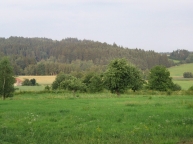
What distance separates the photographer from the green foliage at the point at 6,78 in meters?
40.9

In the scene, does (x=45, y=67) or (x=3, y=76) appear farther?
(x=45, y=67)

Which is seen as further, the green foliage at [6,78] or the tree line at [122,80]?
the green foliage at [6,78]

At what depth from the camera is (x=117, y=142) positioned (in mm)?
8648

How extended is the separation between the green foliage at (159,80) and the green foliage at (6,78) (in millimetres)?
40151

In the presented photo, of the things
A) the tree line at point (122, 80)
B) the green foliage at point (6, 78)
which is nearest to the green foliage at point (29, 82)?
the tree line at point (122, 80)

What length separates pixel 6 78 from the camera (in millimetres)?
41000

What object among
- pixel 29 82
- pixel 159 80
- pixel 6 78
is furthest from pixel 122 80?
pixel 29 82

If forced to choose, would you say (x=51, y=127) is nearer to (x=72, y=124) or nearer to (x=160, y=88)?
(x=72, y=124)

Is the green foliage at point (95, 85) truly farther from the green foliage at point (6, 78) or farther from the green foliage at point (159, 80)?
the green foliage at point (6, 78)

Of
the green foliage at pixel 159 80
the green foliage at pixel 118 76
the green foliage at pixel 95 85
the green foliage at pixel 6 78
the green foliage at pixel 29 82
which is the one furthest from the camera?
the green foliage at pixel 29 82

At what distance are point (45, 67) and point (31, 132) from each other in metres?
159

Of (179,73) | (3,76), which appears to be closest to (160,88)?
(3,76)

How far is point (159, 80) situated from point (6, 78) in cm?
4272

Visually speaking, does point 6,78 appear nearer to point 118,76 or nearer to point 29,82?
point 118,76
